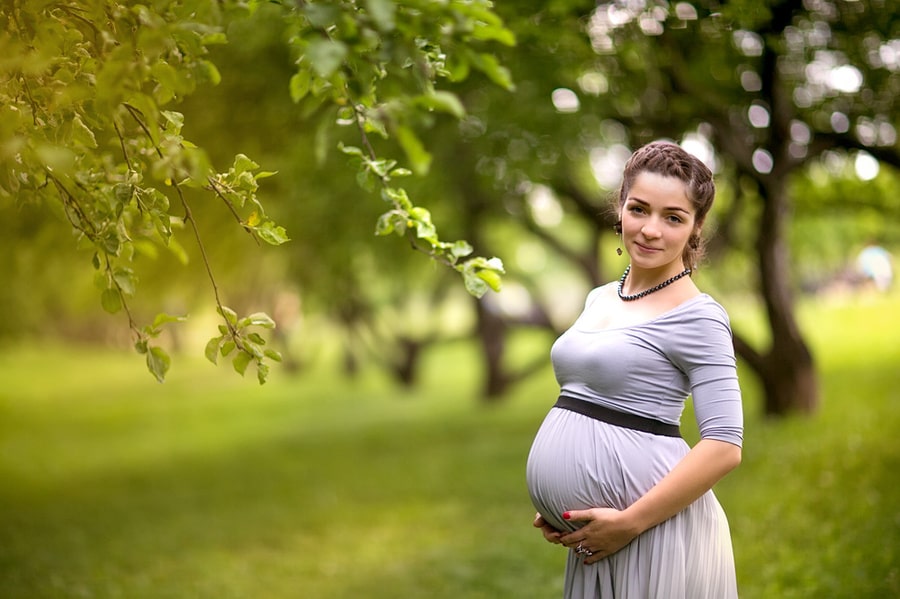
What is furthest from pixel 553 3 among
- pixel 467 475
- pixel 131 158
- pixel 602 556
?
pixel 467 475

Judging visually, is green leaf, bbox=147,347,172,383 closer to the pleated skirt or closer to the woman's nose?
the pleated skirt

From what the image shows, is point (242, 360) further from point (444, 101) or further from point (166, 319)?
point (444, 101)

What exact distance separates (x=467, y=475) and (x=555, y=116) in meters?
5.07

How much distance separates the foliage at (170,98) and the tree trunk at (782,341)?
29.9 ft

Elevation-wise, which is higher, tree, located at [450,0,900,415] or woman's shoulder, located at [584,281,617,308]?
tree, located at [450,0,900,415]

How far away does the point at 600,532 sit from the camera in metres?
2.68

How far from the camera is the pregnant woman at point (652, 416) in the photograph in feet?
8.45

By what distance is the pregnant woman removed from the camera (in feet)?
8.45

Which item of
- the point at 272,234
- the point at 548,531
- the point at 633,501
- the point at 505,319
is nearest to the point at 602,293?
the point at 633,501

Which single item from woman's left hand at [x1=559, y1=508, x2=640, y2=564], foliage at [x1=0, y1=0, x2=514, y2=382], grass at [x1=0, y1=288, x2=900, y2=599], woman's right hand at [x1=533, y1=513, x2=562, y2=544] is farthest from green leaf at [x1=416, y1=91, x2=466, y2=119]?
grass at [x1=0, y1=288, x2=900, y2=599]

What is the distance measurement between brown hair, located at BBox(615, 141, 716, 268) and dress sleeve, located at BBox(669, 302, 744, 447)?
326mm

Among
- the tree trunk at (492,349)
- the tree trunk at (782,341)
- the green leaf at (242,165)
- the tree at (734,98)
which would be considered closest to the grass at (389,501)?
the tree trunk at (782,341)

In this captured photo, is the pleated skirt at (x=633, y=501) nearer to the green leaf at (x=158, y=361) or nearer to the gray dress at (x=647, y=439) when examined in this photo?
the gray dress at (x=647, y=439)

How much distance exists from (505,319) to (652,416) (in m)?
16.6
